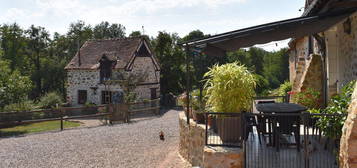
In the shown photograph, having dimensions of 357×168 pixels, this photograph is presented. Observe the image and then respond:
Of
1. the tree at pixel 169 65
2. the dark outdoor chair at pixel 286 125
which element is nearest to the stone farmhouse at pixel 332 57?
the dark outdoor chair at pixel 286 125

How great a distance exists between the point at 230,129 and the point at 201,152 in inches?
65.2

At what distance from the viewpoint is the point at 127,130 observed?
14.4 metres

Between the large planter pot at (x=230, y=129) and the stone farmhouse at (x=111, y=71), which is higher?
the stone farmhouse at (x=111, y=71)

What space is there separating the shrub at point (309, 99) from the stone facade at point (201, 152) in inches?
130

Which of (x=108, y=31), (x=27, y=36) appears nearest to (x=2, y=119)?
(x=27, y=36)

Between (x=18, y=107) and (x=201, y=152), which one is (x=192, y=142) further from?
(x=18, y=107)

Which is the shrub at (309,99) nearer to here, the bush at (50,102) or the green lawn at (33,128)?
the green lawn at (33,128)

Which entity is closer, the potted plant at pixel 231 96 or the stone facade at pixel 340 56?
the potted plant at pixel 231 96

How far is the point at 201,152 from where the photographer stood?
7.13 m

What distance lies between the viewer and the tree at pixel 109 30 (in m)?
51.8

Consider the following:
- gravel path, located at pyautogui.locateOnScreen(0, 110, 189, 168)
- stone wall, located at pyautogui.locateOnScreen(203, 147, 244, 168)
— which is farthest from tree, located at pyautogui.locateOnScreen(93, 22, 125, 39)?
stone wall, located at pyautogui.locateOnScreen(203, 147, 244, 168)

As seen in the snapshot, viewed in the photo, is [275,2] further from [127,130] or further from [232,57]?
[232,57]

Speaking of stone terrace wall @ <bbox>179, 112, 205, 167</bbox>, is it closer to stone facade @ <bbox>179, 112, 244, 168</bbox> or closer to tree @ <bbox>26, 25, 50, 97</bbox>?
stone facade @ <bbox>179, 112, 244, 168</bbox>

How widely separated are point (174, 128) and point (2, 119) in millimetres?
8165
